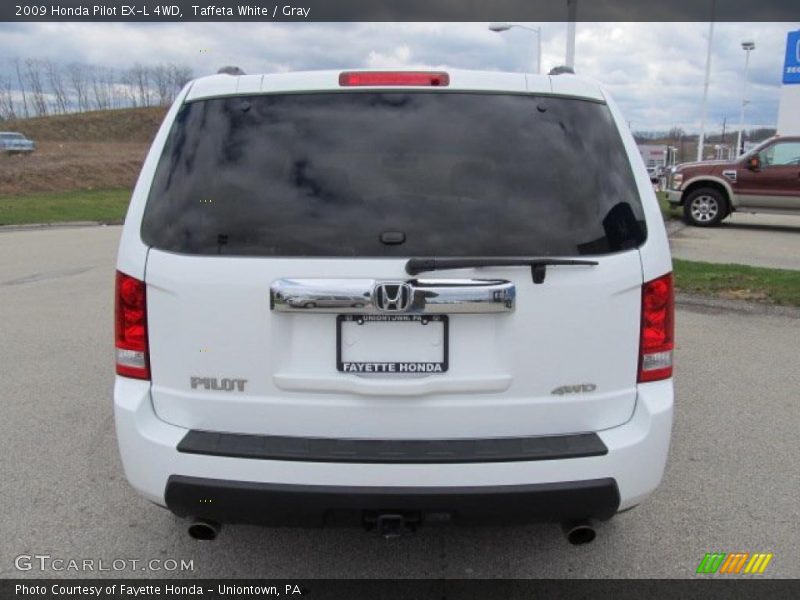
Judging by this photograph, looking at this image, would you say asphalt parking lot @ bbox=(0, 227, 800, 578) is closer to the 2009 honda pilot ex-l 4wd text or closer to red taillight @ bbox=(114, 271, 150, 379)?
the 2009 honda pilot ex-l 4wd text

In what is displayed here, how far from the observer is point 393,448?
228 cm

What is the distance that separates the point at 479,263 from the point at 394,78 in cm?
81

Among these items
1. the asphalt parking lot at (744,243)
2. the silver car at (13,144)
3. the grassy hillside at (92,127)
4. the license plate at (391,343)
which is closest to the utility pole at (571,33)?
the asphalt parking lot at (744,243)

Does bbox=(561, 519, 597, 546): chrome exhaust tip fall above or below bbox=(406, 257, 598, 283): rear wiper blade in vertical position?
below

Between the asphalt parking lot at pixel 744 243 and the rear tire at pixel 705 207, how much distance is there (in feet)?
0.76

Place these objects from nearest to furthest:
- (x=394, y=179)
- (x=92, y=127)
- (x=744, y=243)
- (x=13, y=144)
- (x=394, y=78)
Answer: (x=394, y=179) < (x=394, y=78) < (x=744, y=243) < (x=13, y=144) < (x=92, y=127)

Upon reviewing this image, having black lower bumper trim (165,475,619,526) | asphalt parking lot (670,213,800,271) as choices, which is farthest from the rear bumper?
asphalt parking lot (670,213,800,271)

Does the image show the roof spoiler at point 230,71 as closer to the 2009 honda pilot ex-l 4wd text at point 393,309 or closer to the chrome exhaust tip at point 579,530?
the 2009 honda pilot ex-l 4wd text at point 393,309

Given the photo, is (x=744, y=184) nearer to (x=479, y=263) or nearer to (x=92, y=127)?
(x=479, y=263)

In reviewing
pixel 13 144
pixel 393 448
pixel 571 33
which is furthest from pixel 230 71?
pixel 13 144

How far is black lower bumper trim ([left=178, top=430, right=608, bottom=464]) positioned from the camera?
223cm

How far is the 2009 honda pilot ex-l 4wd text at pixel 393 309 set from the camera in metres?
2.22

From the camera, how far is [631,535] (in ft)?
10.1

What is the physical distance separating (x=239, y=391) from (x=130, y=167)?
37937 millimetres
